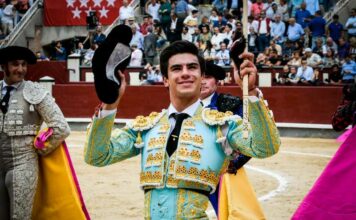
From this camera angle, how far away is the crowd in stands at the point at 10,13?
65.0 ft

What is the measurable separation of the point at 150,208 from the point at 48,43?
18.1 metres

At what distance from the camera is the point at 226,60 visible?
47.8 ft

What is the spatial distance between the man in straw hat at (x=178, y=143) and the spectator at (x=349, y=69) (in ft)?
35.2

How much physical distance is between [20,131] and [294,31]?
36.3ft

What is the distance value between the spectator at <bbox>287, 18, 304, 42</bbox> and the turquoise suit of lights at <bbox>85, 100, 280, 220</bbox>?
39.7ft

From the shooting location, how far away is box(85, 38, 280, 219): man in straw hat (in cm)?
303

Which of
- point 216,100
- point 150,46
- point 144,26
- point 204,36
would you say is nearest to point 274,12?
point 204,36

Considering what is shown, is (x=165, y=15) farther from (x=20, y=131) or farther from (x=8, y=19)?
(x=20, y=131)

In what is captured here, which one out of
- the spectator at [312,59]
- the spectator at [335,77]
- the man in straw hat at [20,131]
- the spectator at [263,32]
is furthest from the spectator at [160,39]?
the man in straw hat at [20,131]

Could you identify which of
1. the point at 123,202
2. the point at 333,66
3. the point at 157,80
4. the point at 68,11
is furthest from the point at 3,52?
the point at 68,11

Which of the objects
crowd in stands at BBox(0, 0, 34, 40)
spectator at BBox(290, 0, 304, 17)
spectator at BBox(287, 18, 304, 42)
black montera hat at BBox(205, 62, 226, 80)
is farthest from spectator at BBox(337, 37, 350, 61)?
black montera hat at BBox(205, 62, 226, 80)

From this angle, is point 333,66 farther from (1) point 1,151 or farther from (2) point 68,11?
(1) point 1,151

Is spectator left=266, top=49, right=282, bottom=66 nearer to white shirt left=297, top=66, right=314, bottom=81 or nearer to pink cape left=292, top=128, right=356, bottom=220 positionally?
white shirt left=297, top=66, right=314, bottom=81

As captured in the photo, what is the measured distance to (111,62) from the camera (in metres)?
2.88
